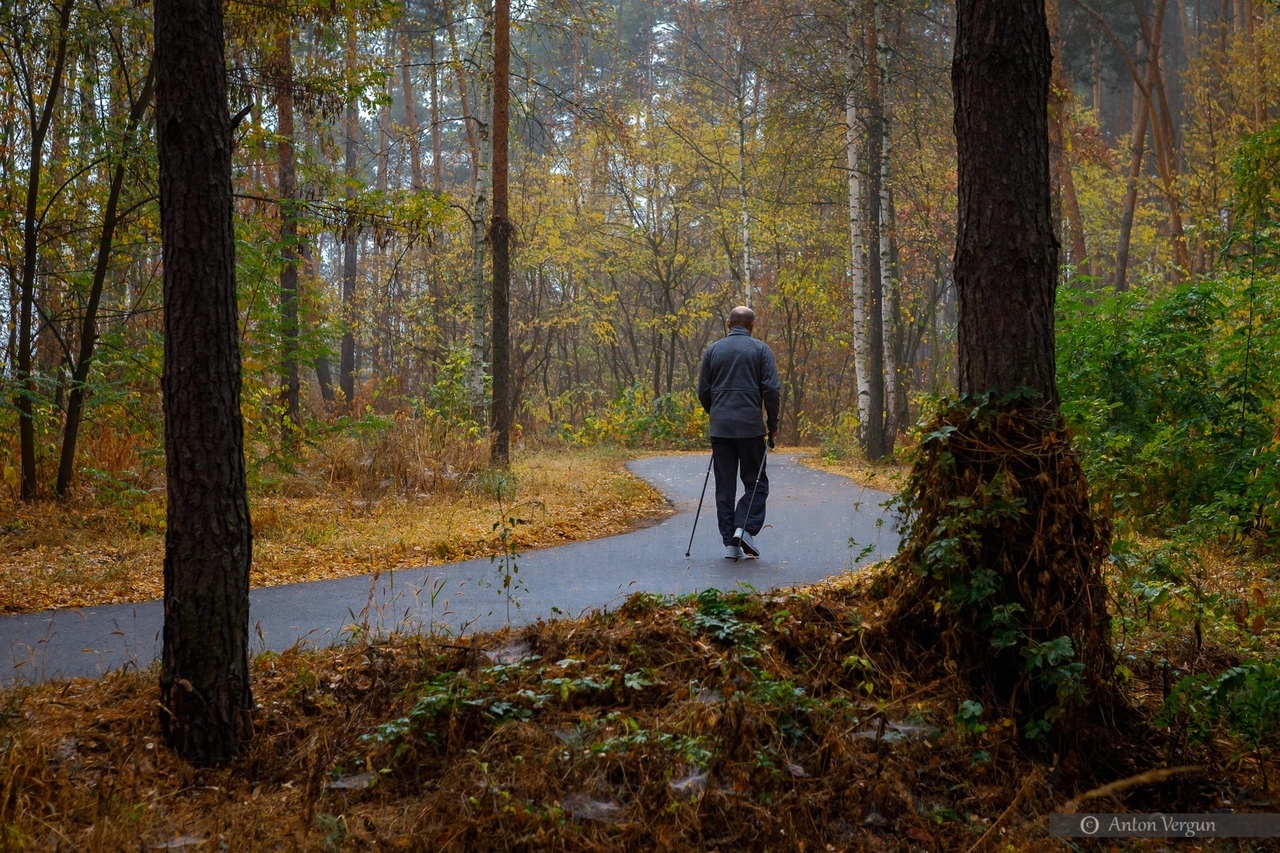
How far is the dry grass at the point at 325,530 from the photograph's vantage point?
319 inches

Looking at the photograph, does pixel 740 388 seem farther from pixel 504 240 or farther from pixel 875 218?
pixel 875 218

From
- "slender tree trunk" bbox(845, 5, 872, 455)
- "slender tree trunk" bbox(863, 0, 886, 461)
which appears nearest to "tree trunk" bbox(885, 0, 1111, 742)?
"slender tree trunk" bbox(863, 0, 886, 461)

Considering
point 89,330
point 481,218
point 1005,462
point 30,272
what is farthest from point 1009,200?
point 481,218

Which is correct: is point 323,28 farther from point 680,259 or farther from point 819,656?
point 680,259

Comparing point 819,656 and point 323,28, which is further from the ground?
point 323,28

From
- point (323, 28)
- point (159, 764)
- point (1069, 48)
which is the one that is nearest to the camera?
point (159, 764)

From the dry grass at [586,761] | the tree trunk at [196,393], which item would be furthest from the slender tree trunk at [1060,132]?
the tree trunk at [196,393]

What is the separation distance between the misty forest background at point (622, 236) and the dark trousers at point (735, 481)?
2.17 m

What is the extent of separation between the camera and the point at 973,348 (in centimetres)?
493

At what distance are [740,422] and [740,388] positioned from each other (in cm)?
36

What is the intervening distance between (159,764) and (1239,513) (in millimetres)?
8539

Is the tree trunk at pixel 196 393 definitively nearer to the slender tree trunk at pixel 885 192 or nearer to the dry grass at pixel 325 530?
the dry grass at pixel 325 530

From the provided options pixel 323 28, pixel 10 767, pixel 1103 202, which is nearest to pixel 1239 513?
pixel 10 767

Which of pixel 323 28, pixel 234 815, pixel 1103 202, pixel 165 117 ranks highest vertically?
pixel 1103 202
